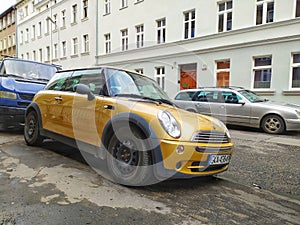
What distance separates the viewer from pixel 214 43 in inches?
544

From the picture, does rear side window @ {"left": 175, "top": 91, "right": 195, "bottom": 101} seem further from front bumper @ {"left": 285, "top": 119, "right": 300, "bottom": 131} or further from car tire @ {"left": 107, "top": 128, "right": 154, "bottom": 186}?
car tire @ {"left": 107, "top": 128, "right": 154, "bottom": 186}

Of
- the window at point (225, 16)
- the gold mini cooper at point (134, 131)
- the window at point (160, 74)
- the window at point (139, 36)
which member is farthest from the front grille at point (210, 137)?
the window at point (139, 36)

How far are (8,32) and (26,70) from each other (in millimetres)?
41713

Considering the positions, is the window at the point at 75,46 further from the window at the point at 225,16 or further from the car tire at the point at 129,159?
the car tire at the point at 129,159

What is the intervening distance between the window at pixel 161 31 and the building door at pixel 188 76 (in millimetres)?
2733

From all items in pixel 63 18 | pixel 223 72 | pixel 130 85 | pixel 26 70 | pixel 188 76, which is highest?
pixel 63 18

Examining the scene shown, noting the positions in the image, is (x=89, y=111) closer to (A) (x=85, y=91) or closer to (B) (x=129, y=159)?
(A) (x=85, y=91)

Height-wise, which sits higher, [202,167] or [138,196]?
[202,167]

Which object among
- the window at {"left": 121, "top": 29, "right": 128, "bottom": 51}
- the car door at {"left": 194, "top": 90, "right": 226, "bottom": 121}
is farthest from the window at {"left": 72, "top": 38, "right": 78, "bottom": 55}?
the car door at {"left": 194, "top": 90, "right": 226, "bottom": 121}

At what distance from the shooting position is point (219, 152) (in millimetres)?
3096

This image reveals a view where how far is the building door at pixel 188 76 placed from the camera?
15.0m

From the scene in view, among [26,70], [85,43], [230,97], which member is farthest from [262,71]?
[85,43]

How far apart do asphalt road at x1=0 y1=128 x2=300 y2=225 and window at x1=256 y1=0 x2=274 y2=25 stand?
33.1 ft

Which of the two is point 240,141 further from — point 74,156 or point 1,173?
point 1,173
